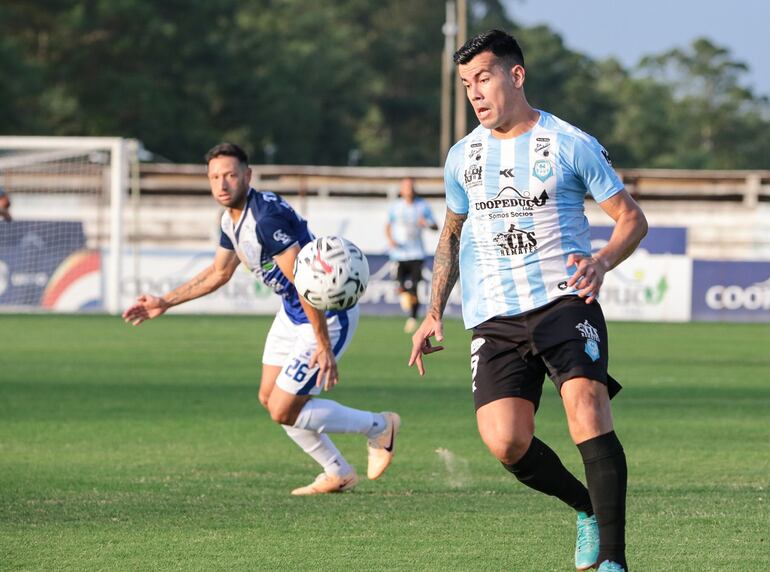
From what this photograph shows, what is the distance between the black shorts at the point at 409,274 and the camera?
81.4 feet

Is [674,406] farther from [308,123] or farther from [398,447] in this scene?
[308,123]

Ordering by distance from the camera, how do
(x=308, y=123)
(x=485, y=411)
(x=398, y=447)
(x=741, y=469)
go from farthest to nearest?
(x=308, y=123) → (x=398, y=447) → (x=741, y=469) → (x=485, y=411)

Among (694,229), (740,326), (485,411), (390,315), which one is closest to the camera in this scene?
(485,411)

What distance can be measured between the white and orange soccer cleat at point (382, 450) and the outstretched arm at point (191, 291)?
138 centimetres

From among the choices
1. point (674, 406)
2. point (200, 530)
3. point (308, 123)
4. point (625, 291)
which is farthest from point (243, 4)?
point (200, 530)

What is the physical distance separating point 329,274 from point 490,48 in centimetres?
226

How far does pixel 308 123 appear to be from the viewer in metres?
70.2

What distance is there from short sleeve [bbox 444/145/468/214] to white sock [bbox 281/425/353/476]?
2678mm

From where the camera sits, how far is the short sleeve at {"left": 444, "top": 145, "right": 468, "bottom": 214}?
6543 millimetres

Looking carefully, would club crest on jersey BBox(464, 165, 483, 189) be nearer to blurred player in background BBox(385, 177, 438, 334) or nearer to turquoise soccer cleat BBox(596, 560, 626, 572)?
turquoise soccer cleat BBox(596, 560, 626, 572)

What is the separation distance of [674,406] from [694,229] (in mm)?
21351

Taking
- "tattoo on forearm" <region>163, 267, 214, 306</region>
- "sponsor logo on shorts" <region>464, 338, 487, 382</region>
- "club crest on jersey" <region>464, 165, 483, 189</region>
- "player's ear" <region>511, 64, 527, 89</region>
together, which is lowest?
"sponsor logo on shorts" <region>464, 338, 487, 382</region>

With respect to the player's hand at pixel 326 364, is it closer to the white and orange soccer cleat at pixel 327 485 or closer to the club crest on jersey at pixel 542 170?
the white and orange soccer cleat at pixel 327 485

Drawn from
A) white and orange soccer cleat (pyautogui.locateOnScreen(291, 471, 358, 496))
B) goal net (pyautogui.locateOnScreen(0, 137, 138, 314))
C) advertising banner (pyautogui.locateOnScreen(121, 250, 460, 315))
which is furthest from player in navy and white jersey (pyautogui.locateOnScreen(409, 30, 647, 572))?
goal net (pyautogui.locateOnScreen(0, 137, 138, 314))
